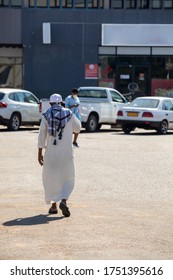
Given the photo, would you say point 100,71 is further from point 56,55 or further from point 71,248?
point 71,248

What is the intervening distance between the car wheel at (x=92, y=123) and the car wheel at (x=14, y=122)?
2.55 metres

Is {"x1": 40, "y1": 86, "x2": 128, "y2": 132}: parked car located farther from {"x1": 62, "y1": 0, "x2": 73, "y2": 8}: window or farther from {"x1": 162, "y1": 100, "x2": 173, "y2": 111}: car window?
{"x1": 62, "y1": 0, "x2": 73, "y2": 8}: window

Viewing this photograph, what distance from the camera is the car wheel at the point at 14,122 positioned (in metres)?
32.8

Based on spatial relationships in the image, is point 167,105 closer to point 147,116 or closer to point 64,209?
point 147,116

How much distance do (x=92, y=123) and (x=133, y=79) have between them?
17.6 m

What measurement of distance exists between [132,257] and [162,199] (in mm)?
5161

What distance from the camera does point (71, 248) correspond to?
970cm

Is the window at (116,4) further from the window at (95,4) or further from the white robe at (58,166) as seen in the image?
the white robe at (58,166)

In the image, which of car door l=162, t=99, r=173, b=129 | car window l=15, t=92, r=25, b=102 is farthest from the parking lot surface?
car window l=15, t=92, r=25, b=102

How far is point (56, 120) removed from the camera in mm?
12523

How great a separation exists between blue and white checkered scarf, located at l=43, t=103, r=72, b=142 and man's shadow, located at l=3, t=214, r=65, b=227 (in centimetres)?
113

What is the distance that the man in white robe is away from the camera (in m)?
12.5

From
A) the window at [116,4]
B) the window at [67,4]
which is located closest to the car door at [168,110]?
the window at [116,4]

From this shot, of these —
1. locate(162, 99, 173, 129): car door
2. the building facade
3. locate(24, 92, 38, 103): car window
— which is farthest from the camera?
the building facade
